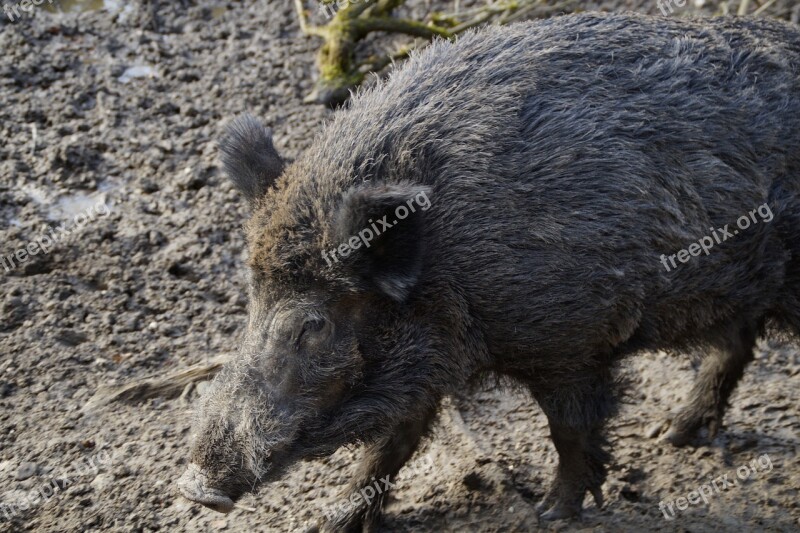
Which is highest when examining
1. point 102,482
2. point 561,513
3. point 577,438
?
point 102,482

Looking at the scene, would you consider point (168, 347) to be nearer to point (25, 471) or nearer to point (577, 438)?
point (25, 471)

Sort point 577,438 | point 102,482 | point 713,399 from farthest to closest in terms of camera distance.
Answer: point 713,399 < point 102,482 < point 577,438

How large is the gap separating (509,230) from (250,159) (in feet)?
3.96

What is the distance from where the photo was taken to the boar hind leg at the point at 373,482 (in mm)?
4570

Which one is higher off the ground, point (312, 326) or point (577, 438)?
point (312, 326)

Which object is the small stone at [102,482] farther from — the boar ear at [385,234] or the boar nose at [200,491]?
the boar ear at [385,234]

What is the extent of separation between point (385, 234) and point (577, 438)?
4.91 ft

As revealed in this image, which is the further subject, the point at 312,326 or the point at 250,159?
the point at 250,159

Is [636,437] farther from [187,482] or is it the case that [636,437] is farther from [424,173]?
[187,482]

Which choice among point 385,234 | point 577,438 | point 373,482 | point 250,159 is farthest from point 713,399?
point 250,159

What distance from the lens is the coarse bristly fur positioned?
12.5 feet

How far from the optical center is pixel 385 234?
3.68 meters

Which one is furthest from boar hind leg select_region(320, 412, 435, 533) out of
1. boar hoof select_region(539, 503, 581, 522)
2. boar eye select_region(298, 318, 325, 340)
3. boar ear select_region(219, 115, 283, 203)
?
boar ear select_region(219, 115, 283, 203)

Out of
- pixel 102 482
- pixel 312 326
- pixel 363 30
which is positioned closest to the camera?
pixel 312 326
